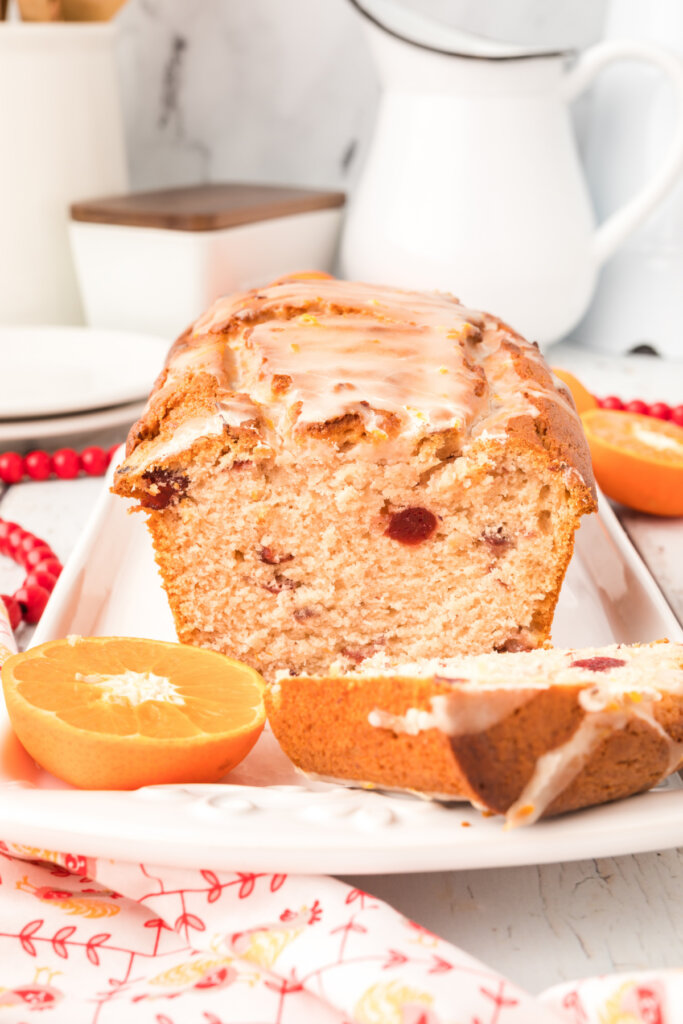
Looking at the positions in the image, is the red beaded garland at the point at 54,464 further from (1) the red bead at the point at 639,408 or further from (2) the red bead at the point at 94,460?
(1) the red bead at the point at 639,408

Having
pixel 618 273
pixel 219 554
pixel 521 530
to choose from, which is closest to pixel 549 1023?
pixel 521 530

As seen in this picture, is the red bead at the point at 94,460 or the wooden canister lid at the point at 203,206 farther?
the wooden canister lid at the point at 203,206

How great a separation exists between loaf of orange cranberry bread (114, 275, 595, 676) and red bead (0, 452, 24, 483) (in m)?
0.97

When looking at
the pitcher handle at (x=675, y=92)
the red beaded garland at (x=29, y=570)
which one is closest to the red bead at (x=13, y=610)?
the red beaded garland at (x=29, y=570)

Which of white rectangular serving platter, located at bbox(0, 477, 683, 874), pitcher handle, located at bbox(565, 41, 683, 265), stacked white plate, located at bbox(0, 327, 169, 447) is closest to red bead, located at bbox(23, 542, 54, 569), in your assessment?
stacked white plate, located at bbox(0, 327, 169, 447)

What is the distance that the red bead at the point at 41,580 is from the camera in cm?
218

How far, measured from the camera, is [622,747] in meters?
1.32

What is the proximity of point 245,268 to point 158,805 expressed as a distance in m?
2.94

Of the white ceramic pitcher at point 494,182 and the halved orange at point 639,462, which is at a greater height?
the white ceramic pitcher at point 494,182

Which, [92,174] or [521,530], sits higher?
[92,174]

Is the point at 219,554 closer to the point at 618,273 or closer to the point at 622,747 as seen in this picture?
the point at 622,747

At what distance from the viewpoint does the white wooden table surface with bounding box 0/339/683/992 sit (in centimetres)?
128

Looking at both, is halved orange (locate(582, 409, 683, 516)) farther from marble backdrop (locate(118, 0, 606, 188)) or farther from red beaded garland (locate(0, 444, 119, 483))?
marble backdrop (locate(118, 0, 606, 188))

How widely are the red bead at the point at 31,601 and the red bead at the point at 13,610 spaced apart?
0.04 feet
